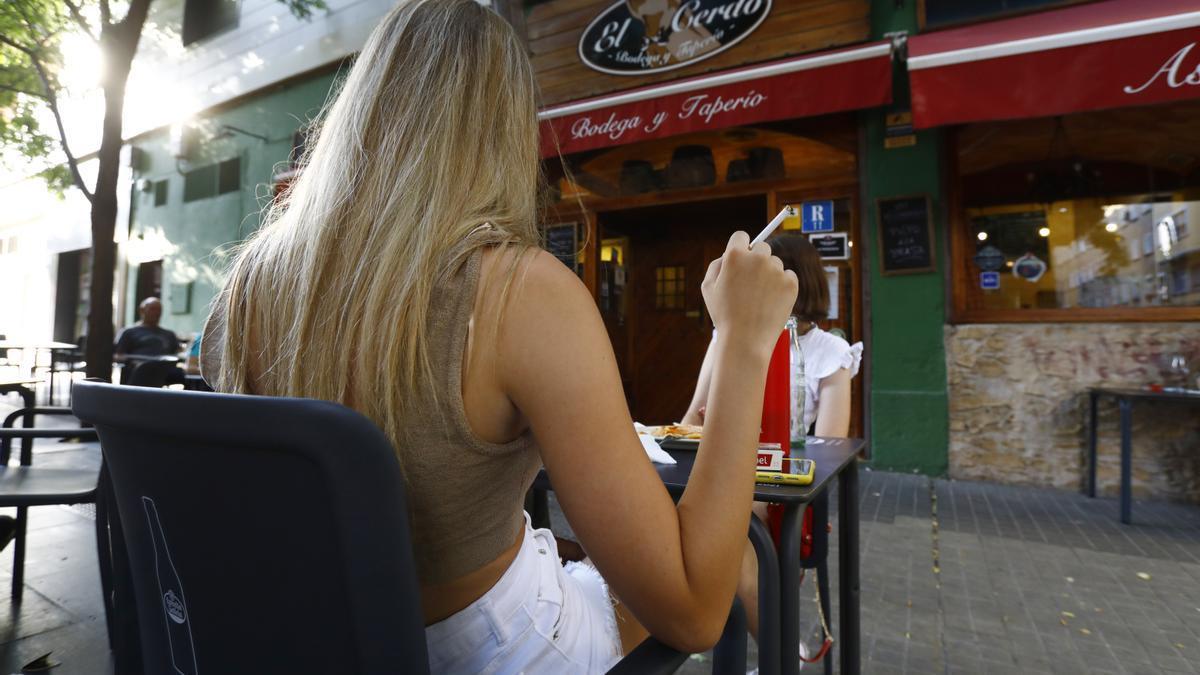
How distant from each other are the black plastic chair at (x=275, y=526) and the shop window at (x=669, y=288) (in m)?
7.10

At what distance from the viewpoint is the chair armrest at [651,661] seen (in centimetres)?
72

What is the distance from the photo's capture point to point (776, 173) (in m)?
5.68

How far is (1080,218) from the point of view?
4750 mm

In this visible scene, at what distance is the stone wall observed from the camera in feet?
13.9

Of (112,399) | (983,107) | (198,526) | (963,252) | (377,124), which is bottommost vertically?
(198,526)

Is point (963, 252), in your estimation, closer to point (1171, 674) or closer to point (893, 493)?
point (893, 493)

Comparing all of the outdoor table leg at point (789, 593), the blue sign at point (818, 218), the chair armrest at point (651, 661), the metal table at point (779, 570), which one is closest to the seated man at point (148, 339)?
the blue sign at point (818, 218)

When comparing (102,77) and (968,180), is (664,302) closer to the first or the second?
(968,180)

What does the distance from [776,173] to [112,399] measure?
5683 millimetres

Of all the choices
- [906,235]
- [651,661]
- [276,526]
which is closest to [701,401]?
[651,661]

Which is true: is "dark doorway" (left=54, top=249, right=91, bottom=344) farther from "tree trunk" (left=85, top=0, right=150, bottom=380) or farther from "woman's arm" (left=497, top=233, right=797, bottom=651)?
"woman's arm" (left=497, top=233, right=797, bottom=651)

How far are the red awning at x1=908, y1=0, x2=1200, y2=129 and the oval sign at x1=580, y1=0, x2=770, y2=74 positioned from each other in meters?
1.85

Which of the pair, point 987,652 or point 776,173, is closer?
point 987,652

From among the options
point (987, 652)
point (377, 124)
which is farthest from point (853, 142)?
point (377, 124)
